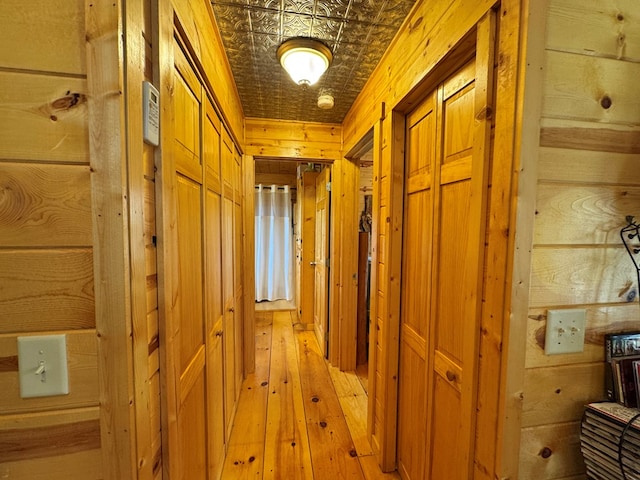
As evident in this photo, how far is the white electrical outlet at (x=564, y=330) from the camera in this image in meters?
0.75

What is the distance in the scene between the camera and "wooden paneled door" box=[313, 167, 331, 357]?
298 cm

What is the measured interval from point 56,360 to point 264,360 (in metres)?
2.56

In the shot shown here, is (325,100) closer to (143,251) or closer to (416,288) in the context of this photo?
(416,288)

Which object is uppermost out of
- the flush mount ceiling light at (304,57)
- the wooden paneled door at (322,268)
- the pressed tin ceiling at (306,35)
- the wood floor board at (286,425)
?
the pressed tin ceiling at (306,35)

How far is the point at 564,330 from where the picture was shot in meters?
0.75

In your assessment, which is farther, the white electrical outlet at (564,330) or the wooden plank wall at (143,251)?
the white electrical outlet at (564,330)

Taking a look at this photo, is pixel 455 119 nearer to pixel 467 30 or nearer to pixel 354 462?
pixel 467 30

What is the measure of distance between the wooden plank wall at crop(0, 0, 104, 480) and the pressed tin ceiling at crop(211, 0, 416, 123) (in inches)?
36.2

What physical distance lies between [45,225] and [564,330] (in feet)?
4.37

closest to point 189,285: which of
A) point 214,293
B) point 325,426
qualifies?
point 214,293

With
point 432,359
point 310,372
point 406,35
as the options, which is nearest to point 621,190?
point 432,359

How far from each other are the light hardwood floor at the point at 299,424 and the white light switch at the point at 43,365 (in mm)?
1443

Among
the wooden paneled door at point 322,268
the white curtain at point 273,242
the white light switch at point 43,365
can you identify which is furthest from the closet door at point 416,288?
the white curtain at point 273,242

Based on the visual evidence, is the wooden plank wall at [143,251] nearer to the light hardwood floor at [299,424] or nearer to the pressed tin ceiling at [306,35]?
the pressed tin ceiling at [306,35]
